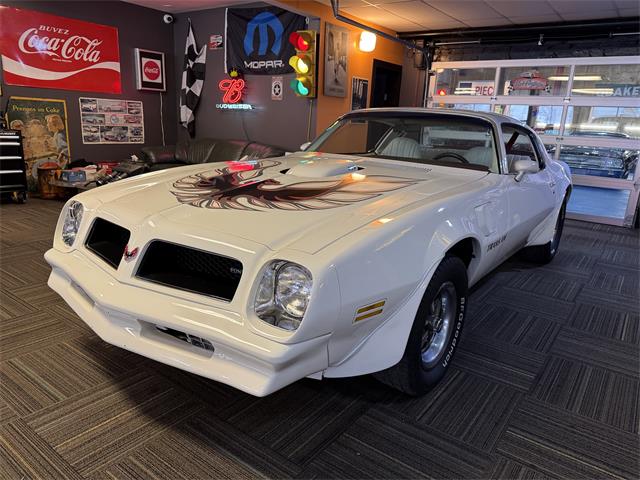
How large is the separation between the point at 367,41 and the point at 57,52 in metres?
4.62

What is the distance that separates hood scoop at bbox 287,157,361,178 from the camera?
7.93ft

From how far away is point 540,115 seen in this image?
7023mm

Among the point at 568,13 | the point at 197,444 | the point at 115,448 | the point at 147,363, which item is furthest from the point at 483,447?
the point at 568,13

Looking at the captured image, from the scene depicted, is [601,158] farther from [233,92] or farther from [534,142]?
[233,92]

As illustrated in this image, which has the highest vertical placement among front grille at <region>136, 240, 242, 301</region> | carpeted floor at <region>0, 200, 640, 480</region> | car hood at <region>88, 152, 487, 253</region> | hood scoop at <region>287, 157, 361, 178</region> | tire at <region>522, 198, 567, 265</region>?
hood scoop at <region>287, 157, 361, 178</region>

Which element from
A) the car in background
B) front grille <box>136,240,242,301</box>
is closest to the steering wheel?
front grille <box>136,240,242,301</box>

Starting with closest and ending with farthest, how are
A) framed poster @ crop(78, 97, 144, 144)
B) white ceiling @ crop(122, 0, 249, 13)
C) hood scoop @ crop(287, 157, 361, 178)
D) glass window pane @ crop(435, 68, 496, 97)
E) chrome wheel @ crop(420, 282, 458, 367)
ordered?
chrome wheel @ crop(420, 282, 458, 367), hood scoop @ crop(287, 157, 361, 178), white ceiling @ crop(122, 0, 249, 13), framed poster @ crop(78, 97, 144, 144), glass window pane @ crop(435, 68, 496, 97)

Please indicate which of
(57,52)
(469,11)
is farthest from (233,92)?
(469,11)

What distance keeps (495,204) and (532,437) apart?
1.13 m

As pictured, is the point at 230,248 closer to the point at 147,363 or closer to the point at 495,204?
the point at 147,363

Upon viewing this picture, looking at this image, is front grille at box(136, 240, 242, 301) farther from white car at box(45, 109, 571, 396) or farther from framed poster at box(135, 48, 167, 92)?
framed poster at box(135, 48, 167, 92)

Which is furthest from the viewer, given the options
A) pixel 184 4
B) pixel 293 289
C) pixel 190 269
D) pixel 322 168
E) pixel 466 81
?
pixel 466 81

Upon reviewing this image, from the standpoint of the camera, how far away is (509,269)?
395 cm

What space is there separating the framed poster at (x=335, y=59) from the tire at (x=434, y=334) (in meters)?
5.05
